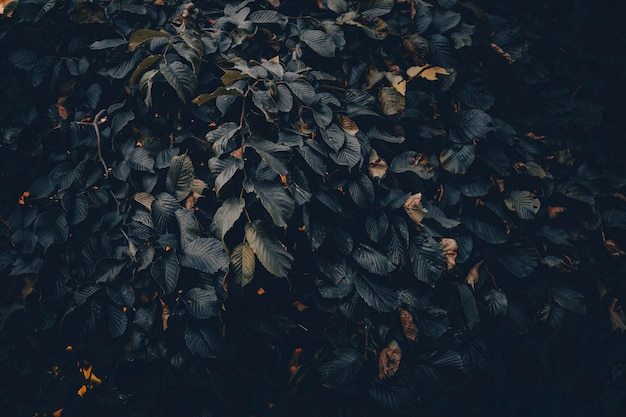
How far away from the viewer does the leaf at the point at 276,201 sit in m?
2.17

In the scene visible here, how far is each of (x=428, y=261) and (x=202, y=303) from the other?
813 millimetres

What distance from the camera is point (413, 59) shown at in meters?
2.72

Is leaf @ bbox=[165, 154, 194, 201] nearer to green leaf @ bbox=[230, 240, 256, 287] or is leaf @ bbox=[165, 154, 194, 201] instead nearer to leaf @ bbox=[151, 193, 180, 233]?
leaf @ bbox=[151, 193, 180, 233]

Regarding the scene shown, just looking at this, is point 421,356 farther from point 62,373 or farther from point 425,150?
point 62,373

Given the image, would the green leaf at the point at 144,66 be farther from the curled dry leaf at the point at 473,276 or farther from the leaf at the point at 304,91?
the curled dry leaf at the point at 473,276

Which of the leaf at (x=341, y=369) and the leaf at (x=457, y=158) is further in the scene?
the leaf at (x=457, y=158)

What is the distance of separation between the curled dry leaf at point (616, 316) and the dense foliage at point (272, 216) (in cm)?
1

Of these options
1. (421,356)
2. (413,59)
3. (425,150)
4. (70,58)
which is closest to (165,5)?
(70,58)

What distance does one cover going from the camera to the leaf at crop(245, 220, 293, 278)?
2174mm

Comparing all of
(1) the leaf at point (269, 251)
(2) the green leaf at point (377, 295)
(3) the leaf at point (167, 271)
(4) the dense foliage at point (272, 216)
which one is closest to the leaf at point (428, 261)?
(4) the dense foliage at point (272, 216)

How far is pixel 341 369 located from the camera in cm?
238

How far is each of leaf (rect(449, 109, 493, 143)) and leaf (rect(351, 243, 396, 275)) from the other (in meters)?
0.58

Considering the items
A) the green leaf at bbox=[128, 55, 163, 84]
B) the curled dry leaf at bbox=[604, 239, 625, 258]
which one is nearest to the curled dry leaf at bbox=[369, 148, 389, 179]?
the green leaf at bbox=[128, 55, 163, 84]

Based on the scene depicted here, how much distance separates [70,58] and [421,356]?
174 centimetres
